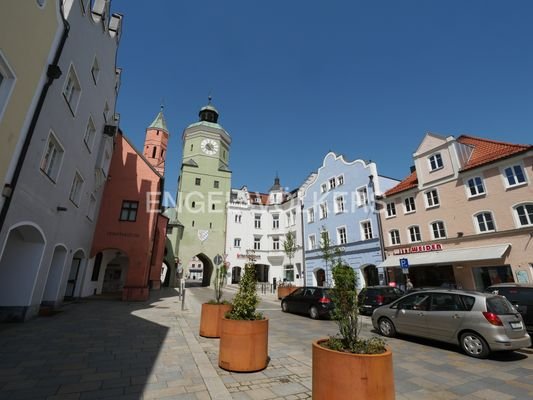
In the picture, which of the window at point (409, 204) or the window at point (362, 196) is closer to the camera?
the window at point (409, 204)

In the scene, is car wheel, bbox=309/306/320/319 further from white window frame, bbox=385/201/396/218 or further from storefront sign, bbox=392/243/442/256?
white window frame, bbox=385/201/396/218

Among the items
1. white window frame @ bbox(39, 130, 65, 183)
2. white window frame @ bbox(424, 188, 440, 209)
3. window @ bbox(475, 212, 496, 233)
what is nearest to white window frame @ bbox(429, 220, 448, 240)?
white window frame @ bbox(424, 188, 440, 209)

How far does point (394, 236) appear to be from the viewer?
22.4 m

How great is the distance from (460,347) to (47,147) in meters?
14.4

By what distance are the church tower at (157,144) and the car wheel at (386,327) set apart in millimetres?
40152

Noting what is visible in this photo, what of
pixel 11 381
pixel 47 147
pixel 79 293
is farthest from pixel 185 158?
pixel 11 381

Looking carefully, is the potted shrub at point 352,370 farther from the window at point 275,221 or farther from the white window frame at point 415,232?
the window at point 275,221

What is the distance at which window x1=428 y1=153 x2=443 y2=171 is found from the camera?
20109mm

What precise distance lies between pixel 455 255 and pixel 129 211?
2216cm

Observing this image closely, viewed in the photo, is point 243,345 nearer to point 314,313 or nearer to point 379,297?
point 314,313

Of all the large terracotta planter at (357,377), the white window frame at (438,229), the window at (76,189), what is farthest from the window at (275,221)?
the large terracotta planter at (357,377)

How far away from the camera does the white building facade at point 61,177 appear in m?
8.84

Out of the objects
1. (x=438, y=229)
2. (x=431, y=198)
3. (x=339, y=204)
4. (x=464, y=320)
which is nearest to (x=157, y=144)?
(x=339, y=204)

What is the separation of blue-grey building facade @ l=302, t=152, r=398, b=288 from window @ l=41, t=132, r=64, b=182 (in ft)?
65.9
